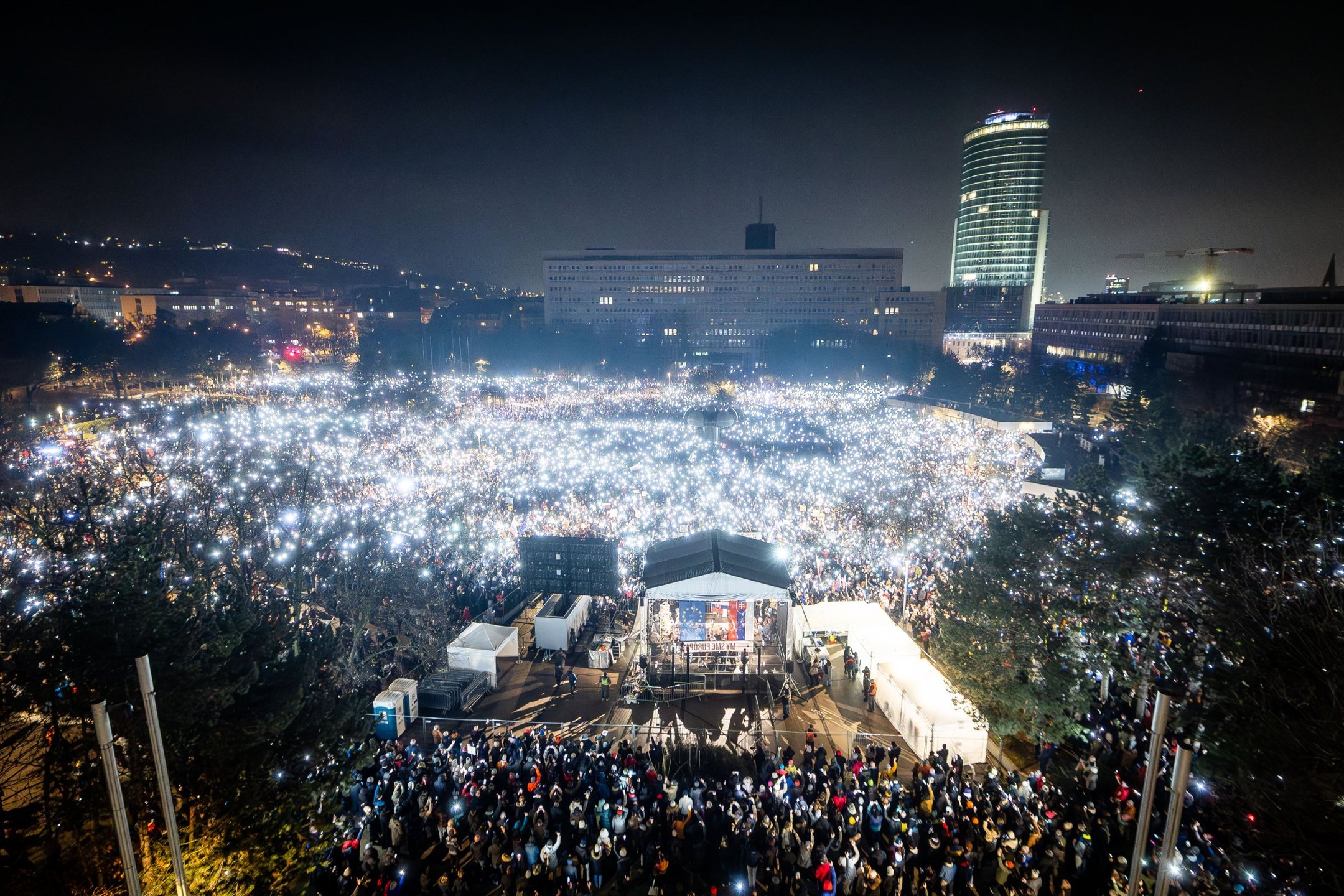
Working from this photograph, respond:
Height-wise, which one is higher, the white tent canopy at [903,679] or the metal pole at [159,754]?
the metal pole at [159,754]

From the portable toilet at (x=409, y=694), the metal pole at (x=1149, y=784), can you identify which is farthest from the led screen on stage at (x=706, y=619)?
the metal pole at (x=1149, y=784)

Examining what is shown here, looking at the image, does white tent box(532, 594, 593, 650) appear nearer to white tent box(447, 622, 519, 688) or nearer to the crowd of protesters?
white tent box(447, 622, 519, 688)

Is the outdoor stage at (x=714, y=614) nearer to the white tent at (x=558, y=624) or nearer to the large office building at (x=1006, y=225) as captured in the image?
the white tent at (x=558, y=624)

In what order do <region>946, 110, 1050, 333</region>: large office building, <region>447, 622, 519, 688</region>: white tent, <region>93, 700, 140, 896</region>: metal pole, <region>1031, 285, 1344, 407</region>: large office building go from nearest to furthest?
<region>93, 700, 140, 896</region>: metal pole, <region>447, 622, 519, 688</region>: white tent, <region>1031, 285, 1344, 407</region>: large office building, <region>946, 110, 1050, 333</region>: large office building

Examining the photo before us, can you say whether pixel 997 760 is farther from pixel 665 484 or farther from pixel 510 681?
pixel 665 484

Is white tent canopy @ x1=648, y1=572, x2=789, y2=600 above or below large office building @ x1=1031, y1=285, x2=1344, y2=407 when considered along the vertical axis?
below

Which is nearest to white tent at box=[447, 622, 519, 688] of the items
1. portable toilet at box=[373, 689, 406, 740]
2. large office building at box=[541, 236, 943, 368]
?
portable toilet at box=[373, 689, 406, 740]

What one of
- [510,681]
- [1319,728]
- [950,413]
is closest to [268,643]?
[510,681]

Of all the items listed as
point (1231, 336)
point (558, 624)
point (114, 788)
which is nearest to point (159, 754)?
point (114, 788)
